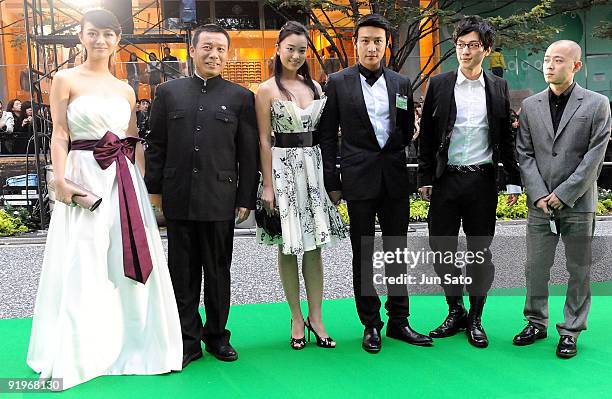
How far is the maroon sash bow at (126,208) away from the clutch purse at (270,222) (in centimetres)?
70

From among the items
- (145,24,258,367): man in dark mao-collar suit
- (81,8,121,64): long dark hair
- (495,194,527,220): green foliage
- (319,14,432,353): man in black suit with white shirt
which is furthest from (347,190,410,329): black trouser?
(495,194,527,220): green foliage

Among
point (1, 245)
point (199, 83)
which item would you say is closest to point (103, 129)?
point (199, 83)

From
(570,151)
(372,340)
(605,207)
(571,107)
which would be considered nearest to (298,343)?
(372,340)

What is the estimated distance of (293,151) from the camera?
143 inches

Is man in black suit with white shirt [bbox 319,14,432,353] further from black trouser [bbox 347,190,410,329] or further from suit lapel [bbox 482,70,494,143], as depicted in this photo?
suit lapel [bbox 482,70,494,143]

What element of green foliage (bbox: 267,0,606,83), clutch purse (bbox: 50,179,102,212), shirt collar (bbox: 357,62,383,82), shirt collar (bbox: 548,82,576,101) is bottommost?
clutch purse (bbox: 50,179,102,212)

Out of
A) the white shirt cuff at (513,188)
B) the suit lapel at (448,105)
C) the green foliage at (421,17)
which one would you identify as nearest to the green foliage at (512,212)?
the green foliage at (421,17)

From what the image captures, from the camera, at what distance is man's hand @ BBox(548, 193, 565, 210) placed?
3.57 m

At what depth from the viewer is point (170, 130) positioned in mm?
3477

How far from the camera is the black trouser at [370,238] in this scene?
3.73m

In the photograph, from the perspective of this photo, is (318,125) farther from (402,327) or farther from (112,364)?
(112,364)

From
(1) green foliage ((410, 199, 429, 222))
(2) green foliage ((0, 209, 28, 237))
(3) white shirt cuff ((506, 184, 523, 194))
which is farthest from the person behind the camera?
(1) green foliage ((410, 199, 429, 222))

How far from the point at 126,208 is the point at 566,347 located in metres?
2.64

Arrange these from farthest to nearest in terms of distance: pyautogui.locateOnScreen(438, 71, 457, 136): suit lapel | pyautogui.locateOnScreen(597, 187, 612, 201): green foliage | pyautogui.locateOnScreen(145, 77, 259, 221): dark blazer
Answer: pyautogui.locateOnScreen(597, 187, 612, 201): green foliage → pyautogui.locateOnScreen(438, 71, 457, 136): suit lapel → pyautogui.locateOnScreen(145, 77, 259, 221): dark blazer
